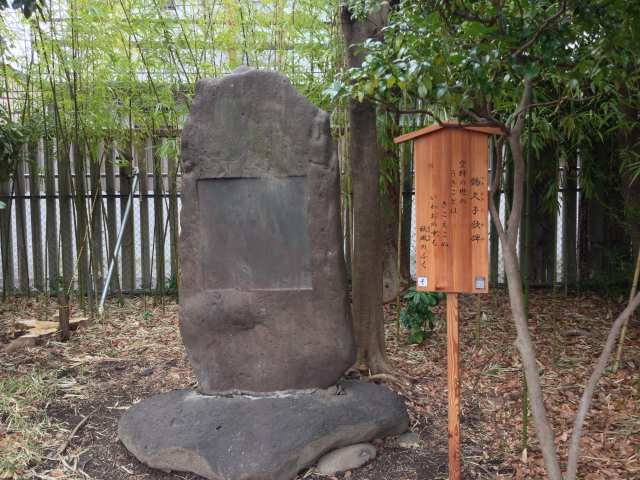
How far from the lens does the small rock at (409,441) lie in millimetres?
2953

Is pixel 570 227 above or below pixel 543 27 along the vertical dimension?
below

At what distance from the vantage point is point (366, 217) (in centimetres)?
361

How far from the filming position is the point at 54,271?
5.88 metres

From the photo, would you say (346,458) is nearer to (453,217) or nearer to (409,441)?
(409,441)

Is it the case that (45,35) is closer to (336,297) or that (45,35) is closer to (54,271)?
(54,271)

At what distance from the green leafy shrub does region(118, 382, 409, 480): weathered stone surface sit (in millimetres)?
1141

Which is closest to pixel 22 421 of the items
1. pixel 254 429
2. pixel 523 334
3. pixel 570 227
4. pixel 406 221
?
pixel 254 429

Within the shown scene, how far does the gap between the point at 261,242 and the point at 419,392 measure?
1.35 m

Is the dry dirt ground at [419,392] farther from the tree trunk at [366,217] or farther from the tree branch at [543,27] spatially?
the tree branch at [543,27]

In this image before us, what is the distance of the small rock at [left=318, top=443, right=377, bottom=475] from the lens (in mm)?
2732

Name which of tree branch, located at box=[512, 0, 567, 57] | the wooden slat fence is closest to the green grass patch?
the wooden slat fence

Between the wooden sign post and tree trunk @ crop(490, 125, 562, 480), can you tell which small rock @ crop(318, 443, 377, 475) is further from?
tree trunk @ crop(490, 125, 562, 480)

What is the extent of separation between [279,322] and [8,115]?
3.63 m

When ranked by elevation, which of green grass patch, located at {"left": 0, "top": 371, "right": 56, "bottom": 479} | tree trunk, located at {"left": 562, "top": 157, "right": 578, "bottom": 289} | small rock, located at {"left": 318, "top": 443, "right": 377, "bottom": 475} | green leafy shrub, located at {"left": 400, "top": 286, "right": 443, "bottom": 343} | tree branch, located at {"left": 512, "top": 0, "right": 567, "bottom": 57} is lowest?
small rock, located at {"left": 318, "top": 443, "right": 377, "bottom": 475}
